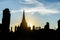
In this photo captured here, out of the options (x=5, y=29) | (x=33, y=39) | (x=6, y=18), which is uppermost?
(x=6, y=18)

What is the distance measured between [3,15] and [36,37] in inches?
324

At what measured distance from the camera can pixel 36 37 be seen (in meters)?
28.3

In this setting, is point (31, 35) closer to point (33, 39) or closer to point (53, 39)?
point (33, 39)

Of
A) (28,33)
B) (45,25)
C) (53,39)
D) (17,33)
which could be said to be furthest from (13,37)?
(45,25)

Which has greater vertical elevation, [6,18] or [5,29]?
[6,18]

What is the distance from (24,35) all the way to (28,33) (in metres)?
0.81

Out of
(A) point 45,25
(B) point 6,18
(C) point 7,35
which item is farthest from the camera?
(A) point 45,25

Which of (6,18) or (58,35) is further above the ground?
(6,18)

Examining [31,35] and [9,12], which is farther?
[9,12]

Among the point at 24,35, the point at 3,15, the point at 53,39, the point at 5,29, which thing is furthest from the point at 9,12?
the point at 53,39

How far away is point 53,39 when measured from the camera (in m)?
28.2

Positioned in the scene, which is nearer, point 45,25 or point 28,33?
point 28,33

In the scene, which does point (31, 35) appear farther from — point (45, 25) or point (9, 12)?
point (45, 25)

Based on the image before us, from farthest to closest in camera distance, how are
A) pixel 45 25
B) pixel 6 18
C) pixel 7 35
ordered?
pixel 45 25
pixel 6 18
pixel 7 35
